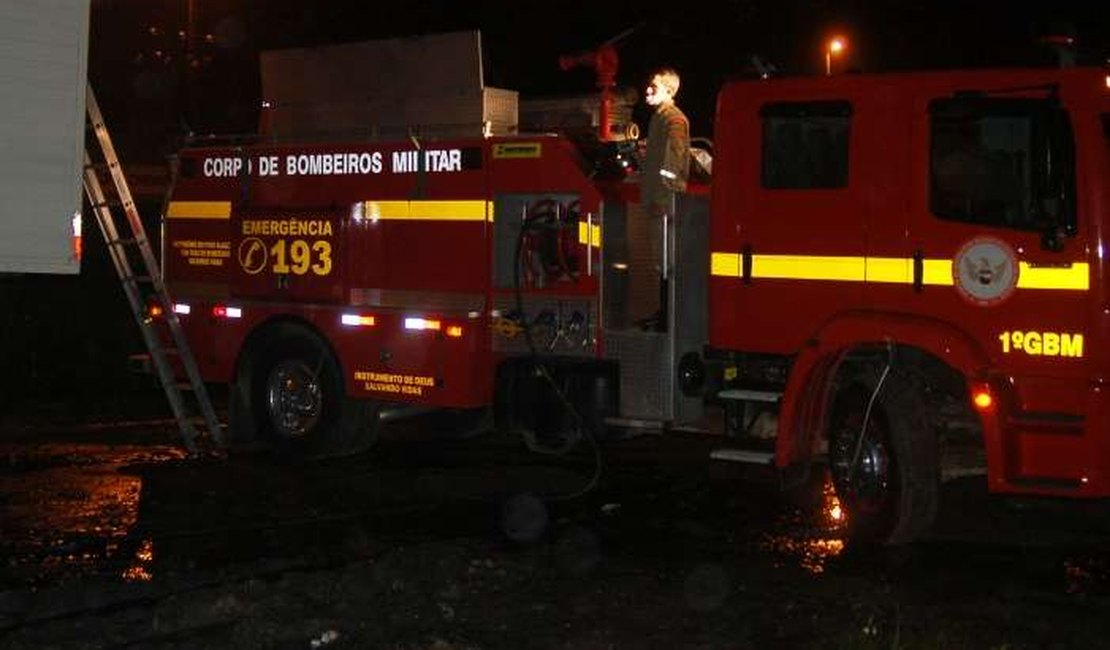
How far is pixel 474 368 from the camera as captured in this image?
9.88m

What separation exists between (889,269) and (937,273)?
11.1 inches

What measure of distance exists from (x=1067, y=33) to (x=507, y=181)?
155 inches

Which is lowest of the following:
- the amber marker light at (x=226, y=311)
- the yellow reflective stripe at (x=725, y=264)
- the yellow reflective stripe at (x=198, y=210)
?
the amber marker light at (x=226, y=311)

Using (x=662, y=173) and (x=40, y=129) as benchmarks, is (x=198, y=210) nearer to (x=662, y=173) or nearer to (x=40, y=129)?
(x=40, y=129)

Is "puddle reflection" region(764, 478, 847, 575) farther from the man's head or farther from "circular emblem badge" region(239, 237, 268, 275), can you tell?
"circular emblem badge" region(239, 237, 268, 275)

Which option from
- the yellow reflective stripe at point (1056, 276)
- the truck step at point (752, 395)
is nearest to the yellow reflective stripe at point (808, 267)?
the truck step at point (752, 395)

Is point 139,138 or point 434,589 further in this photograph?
point 139,138

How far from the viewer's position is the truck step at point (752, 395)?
822cm

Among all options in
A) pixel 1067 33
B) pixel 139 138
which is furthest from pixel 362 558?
pixel 139 138

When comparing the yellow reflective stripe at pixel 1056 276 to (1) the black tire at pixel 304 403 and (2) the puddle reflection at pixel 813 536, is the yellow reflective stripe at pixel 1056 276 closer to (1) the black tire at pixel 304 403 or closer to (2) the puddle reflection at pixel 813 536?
(2) the puddle reflection at pixel 813 536

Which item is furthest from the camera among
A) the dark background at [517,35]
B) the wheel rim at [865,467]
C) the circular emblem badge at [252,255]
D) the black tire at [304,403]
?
A: the dark background at [517,35]

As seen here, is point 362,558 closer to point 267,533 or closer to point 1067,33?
point 267,533

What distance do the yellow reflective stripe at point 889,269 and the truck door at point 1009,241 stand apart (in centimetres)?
5

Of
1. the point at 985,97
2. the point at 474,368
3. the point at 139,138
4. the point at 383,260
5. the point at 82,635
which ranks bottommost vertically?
the point at 82,635
